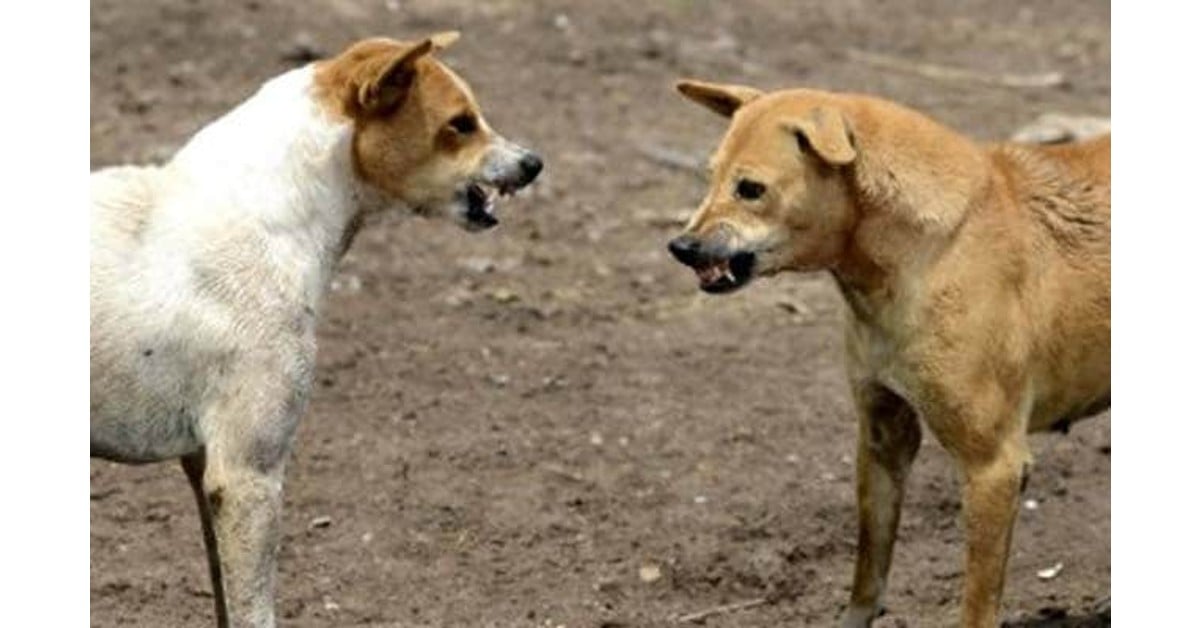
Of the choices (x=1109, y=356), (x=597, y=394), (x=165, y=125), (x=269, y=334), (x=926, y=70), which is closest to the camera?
(x=269, y=334)

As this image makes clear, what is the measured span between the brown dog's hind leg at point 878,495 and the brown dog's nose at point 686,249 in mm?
755

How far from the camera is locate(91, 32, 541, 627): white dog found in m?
6.14

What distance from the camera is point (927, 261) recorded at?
21.8 feet

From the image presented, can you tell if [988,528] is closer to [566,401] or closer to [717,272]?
[717,272]

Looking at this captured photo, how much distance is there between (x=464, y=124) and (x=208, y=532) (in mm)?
1124

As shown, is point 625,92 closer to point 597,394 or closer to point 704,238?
point 597,394

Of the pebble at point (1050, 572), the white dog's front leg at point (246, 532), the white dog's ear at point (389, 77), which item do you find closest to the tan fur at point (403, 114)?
the white dog's ear at point (389, 77)

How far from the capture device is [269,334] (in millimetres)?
6156

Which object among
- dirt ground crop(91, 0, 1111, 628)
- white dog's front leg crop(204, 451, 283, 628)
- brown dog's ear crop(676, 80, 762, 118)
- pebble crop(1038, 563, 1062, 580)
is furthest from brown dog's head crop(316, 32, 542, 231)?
pebble crop(1038, 563, 1062, 580)

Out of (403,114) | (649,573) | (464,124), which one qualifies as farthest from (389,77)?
(649,573)

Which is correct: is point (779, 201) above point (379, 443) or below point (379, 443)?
above

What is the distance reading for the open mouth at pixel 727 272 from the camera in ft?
21.3

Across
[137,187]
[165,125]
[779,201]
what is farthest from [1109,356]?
[165,125]

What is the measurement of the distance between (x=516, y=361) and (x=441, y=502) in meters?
1.27
